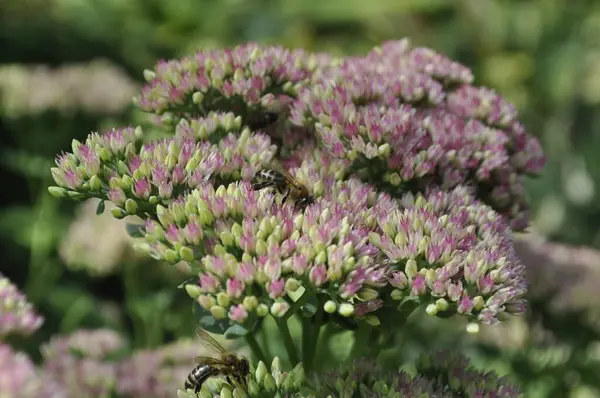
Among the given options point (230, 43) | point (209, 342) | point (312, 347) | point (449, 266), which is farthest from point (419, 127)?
point (230, 43)

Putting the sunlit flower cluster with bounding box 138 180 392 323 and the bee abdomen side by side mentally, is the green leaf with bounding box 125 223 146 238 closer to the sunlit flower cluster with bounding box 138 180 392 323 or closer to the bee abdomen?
the sunlit flower cluster with bounding box 138 180 392 323

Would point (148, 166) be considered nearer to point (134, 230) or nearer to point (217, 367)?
point (134, 230)

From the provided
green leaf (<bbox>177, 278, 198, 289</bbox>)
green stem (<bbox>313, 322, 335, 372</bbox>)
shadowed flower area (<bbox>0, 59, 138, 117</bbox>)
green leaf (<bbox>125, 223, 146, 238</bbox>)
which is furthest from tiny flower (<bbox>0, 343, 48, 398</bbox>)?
shadowed flower area (<bbox>0, 59, 138, 117</bbox>)

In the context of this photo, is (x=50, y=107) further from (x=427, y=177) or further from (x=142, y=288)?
(x=427, y=177)

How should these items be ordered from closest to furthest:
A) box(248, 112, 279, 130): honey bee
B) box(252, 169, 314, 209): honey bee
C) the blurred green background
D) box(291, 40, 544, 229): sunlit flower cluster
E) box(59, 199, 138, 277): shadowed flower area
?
1. box(252, 169, 314, 209): honey bee
2. box(291, 40, 544, 229): sunlit flower cluster
3. box(248, 112, 279, 130): honey bee
4. the blurred green background
5. box(59, 199, 138, 277): shadowed flower area

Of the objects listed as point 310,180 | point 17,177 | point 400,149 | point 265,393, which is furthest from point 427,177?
point 17,177

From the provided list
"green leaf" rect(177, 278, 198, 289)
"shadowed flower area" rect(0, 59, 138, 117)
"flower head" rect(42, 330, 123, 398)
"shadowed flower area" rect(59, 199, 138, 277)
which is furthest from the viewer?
"shadowed flower area" rect(0, 59, 138, 117)
